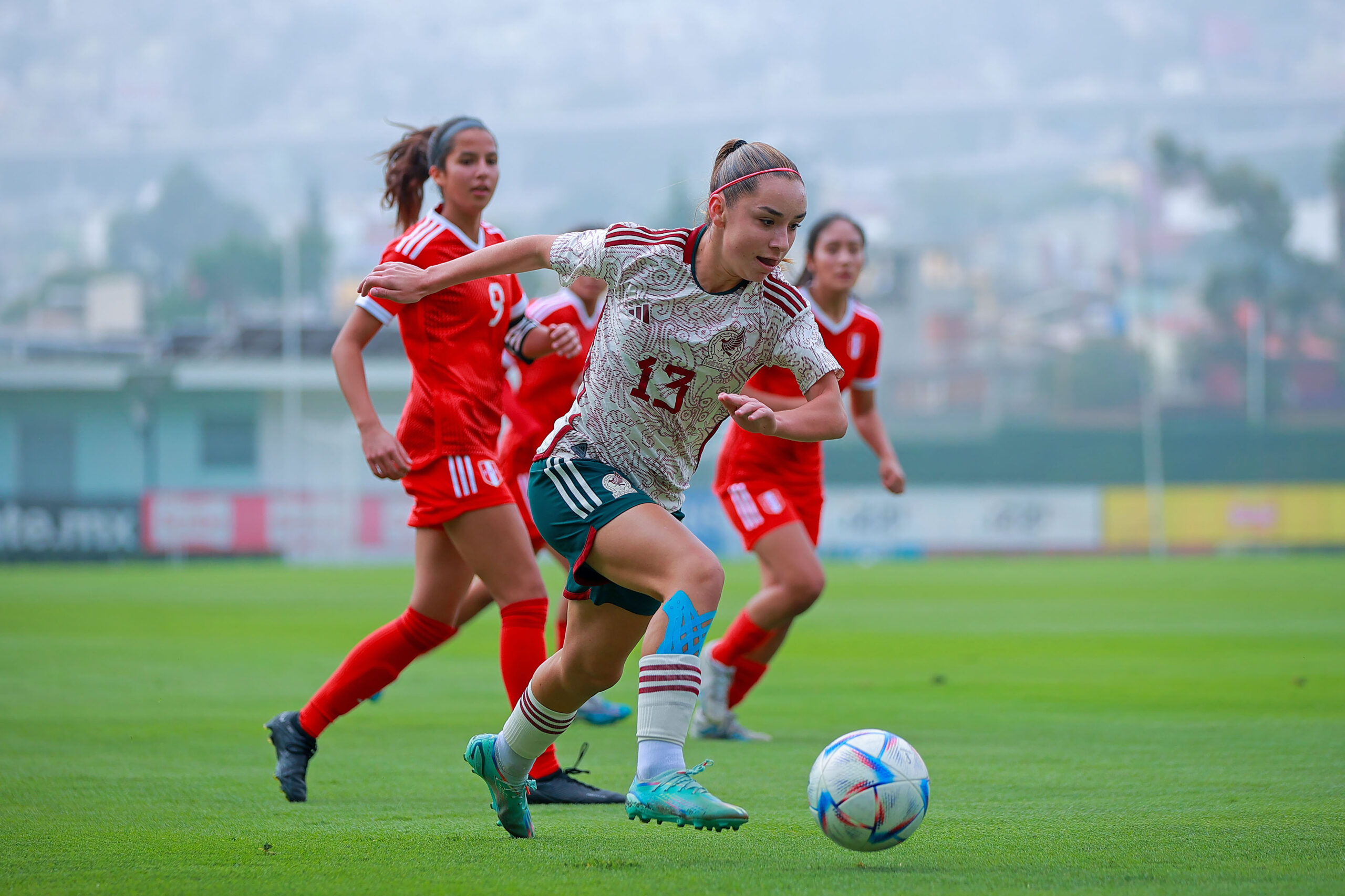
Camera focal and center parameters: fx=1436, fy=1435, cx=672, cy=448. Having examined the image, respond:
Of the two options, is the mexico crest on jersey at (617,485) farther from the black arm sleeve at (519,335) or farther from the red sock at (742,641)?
the red sock at (742,641)

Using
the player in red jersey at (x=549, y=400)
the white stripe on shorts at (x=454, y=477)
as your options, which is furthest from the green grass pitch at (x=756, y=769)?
the white stripe on shorts at (x=454, y=477)

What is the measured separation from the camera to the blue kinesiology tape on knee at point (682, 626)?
3.78 m

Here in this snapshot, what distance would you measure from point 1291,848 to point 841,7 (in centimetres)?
17507

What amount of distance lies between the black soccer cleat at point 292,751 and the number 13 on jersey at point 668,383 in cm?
197

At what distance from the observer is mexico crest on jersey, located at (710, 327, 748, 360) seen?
4.05 m

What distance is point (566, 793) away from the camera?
504 cm

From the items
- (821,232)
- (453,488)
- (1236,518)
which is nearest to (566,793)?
(453,488)

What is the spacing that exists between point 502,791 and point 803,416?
143 cm

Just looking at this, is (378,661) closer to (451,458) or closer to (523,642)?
(523,642)

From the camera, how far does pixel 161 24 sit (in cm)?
16600

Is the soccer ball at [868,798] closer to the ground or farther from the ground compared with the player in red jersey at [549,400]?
closer to the ground

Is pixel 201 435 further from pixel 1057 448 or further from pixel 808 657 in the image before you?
pixel 808 657

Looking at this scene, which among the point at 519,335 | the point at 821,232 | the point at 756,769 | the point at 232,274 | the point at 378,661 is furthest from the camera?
the point at 232,274

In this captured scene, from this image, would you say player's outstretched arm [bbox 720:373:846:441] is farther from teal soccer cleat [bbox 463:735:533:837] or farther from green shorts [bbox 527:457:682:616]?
teal soccer cleat [bbox 463:735:533:837]
